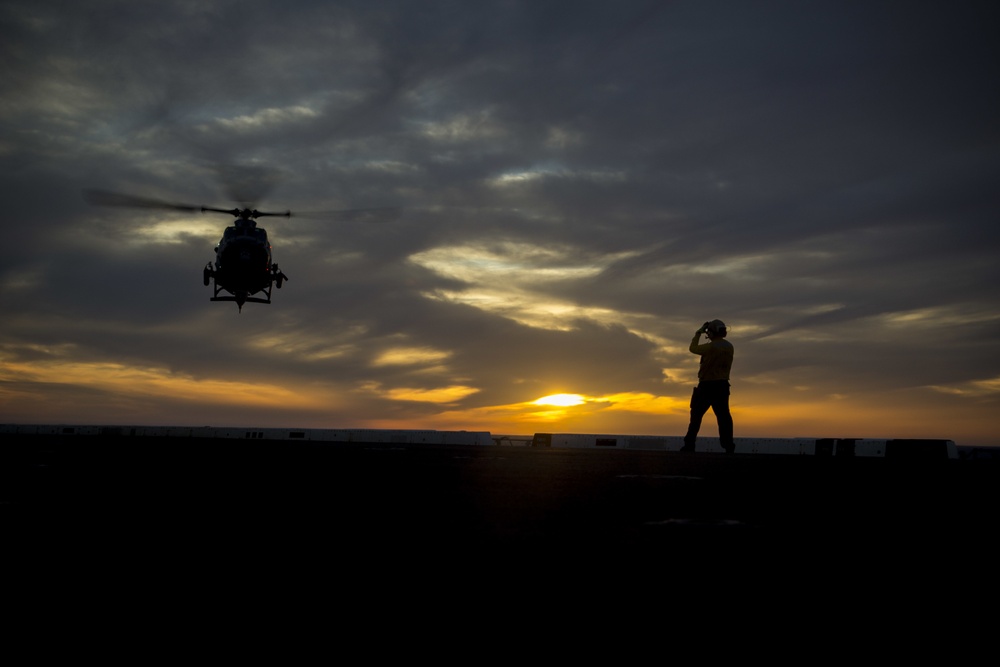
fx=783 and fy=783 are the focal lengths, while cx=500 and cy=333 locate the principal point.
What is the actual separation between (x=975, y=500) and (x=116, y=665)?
302 inches

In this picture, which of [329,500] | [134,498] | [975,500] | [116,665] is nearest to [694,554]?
[116,665]

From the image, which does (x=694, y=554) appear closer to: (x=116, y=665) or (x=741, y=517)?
(x=741, y=517)

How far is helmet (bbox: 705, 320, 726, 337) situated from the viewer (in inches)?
760

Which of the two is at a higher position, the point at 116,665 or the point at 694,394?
the point at 694,394

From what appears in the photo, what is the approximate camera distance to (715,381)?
19.0 m

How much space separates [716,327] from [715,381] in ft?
4.49

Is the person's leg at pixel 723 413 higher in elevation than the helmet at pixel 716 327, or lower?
lower

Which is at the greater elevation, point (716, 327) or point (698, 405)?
point (716, 327)

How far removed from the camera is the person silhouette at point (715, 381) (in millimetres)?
18969

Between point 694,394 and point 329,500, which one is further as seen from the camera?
point 694,394

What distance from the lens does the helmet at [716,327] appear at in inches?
760

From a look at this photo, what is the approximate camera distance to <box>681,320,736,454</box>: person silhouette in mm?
18969

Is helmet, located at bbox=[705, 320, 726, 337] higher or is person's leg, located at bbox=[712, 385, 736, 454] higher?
helmet, located at bbox=[705, 320, 726, 337]

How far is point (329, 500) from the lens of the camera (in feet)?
23.0
